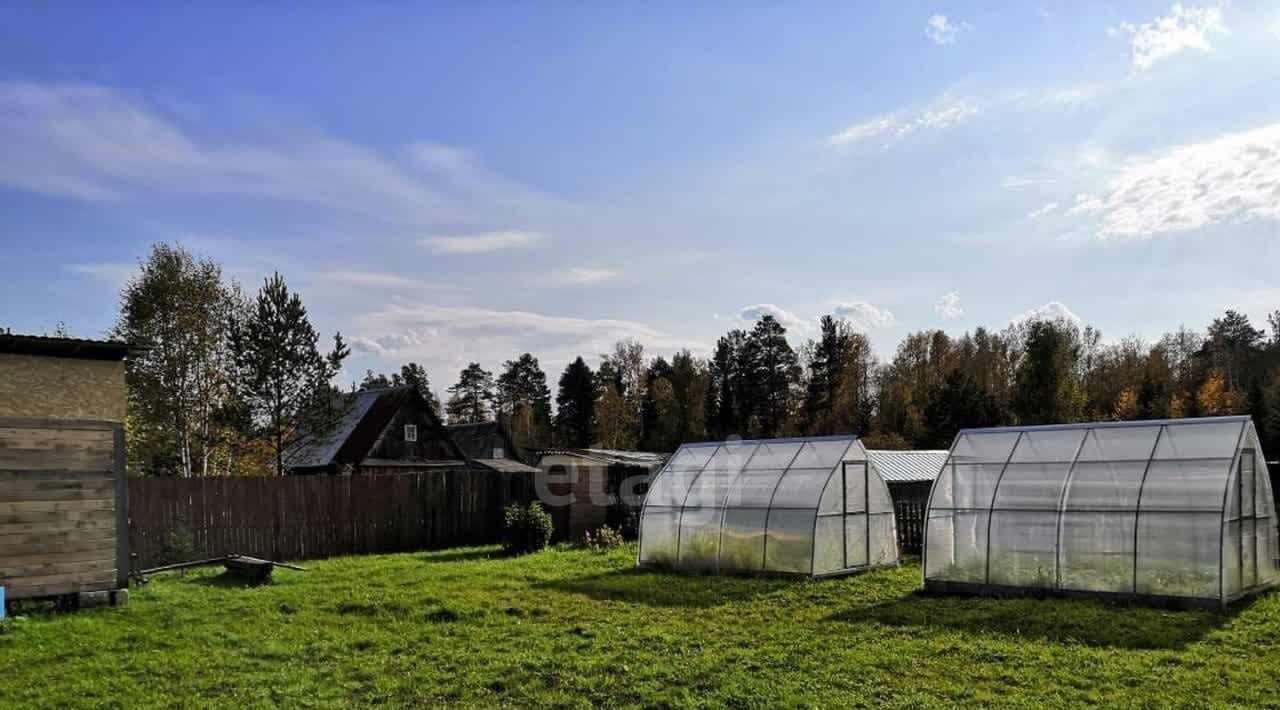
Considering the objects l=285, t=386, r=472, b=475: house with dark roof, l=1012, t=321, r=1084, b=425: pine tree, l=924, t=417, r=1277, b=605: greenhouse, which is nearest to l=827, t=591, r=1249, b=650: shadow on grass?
l=924, t=417, r=1277, b=605: greenhouse

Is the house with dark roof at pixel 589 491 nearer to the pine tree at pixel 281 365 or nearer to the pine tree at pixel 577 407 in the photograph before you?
the pine tree at pixel 281 365

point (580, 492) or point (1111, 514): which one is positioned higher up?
point (1111, 514)

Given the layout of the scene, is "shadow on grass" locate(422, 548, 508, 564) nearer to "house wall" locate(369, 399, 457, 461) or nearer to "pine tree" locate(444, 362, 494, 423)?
"house wall" locate(369, 399, 457, 461)

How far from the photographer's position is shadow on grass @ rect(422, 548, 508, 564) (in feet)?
58.0

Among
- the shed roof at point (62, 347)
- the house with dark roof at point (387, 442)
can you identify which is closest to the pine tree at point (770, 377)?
the house with dark roof at point (387, 442)

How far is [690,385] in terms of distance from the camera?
2242 inches

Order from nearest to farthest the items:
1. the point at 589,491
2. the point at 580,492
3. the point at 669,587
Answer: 1. the point at 669,587
2. the point at 580,492
3. the point at 589,491

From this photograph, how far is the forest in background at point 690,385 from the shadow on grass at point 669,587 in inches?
454

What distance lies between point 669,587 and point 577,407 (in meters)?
48.7

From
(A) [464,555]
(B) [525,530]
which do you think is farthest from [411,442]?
(B) [525,530]

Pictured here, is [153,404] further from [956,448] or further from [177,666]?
[956,448]

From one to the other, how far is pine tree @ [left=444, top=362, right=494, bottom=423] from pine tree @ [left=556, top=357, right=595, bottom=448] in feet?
41.7

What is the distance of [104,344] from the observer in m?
12.3

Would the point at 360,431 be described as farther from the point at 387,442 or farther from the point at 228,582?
the point at 228,582
